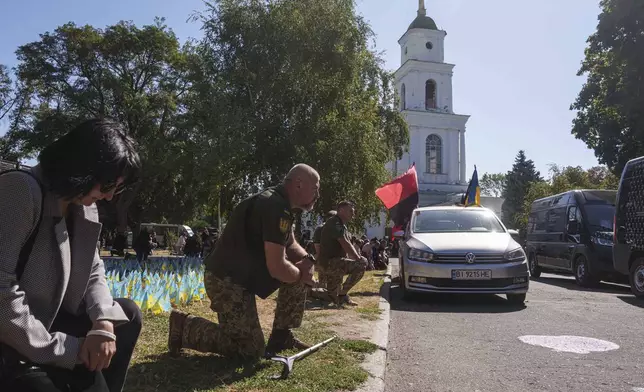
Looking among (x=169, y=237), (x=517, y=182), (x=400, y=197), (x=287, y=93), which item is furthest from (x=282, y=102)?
(x=517, y=182)

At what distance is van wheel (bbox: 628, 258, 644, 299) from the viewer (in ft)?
32.9

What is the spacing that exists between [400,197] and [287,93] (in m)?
5.19

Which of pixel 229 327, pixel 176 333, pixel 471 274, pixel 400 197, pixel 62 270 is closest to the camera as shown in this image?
pixel 62 270

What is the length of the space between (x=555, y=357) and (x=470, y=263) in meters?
3.42

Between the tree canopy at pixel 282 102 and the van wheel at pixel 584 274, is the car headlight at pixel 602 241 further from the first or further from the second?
the tree canopy at pixel 282 102

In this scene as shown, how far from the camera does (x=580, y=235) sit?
13.5 meters

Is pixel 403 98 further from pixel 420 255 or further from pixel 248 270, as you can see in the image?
pixel 248 270

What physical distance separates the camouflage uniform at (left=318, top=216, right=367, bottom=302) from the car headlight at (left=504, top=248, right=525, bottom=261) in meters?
2.29

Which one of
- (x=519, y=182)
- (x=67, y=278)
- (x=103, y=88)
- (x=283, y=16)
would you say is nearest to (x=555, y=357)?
(x=67, y=278)

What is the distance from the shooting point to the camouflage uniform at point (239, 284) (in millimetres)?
4113

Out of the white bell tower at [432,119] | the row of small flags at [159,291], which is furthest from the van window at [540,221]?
the white bell tower at [432,119]

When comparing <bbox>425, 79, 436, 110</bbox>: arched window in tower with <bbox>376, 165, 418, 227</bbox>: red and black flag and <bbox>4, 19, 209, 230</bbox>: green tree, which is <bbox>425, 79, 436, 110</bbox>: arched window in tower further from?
<bbox>376, 165, 418, 227</bbox>: red and black flag

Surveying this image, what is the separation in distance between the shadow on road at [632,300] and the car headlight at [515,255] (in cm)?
222

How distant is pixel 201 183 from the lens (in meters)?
18.0
